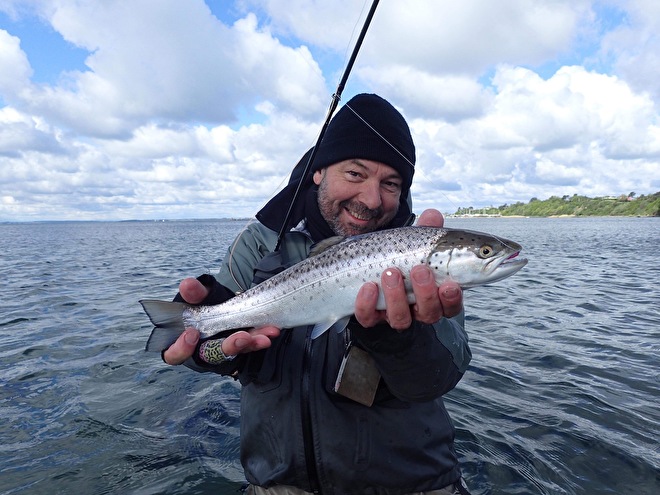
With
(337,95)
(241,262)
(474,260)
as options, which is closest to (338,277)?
(474,260)

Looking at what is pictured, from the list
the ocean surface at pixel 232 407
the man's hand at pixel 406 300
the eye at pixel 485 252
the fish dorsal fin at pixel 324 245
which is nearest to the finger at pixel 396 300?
the man's hand at pixel 406 300

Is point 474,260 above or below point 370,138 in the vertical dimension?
below

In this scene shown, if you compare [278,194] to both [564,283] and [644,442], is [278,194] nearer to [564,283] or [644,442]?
[644,442]

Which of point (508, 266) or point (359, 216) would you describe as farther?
point (359, 216)

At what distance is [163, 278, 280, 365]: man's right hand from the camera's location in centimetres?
321

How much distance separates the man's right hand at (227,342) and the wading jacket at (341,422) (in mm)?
221

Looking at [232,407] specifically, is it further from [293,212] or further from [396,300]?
[396,300]

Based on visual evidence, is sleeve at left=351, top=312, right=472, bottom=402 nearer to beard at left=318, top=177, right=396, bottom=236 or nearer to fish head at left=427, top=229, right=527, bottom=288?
fish head at left=427, top=229, right=527, bottom=288

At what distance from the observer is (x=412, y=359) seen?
3.05 m

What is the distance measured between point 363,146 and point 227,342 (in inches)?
92.7

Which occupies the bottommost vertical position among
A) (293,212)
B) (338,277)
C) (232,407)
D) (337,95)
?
(232,407)

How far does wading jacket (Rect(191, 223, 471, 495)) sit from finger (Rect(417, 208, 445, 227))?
79cm

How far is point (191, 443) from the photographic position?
6223mm

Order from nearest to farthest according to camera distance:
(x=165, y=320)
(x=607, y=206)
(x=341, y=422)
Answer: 1. (x=341, y=422)
2. (x=165, y=320)
3. (x=607, y=206)
